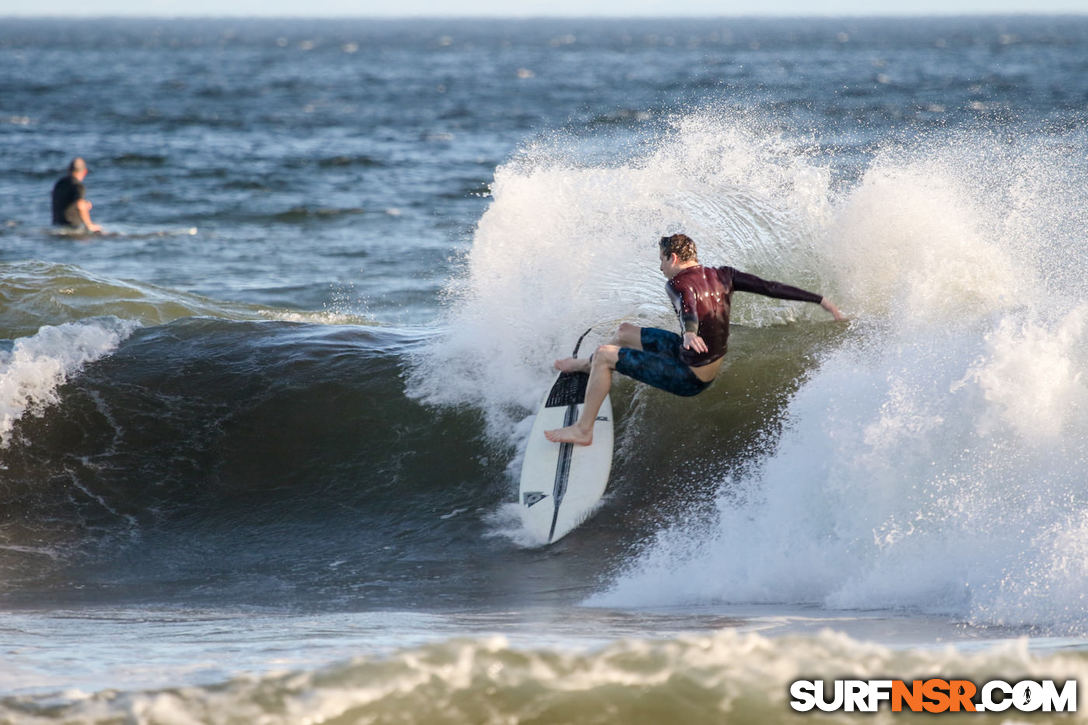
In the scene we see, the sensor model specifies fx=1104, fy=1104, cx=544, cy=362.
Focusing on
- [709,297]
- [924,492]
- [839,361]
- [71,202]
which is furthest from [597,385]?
[71,202]

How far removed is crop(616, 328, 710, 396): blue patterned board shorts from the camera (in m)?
6.69

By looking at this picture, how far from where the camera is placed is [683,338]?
21.4 ft

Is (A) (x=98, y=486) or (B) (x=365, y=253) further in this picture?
(B) (x=365, y=253)

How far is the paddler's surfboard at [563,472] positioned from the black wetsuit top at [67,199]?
43.6 ft

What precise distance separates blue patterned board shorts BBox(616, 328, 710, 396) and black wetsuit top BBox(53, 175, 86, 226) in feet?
45.9

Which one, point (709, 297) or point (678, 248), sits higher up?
point (678, 248)

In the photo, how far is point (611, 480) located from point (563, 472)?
14.7 inches

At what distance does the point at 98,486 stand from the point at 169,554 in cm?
110

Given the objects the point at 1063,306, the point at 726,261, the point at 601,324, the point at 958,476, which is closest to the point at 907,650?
the point at 958,476

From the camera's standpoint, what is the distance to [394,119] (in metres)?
39.9

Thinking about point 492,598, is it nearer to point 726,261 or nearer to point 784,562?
point 784,562

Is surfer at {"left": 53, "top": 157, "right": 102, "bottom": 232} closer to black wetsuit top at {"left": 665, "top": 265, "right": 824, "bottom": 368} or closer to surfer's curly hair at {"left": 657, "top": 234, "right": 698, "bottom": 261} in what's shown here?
surfer's curly hair at {"left": 657, "top": 234, "right": 698, "bottom": 261}

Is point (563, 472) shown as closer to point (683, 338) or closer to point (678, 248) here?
point (683, 338)

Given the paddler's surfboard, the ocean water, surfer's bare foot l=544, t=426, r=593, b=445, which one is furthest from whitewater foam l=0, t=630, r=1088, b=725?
surfer's bare foot l=544, t=426, r=593, b=445
